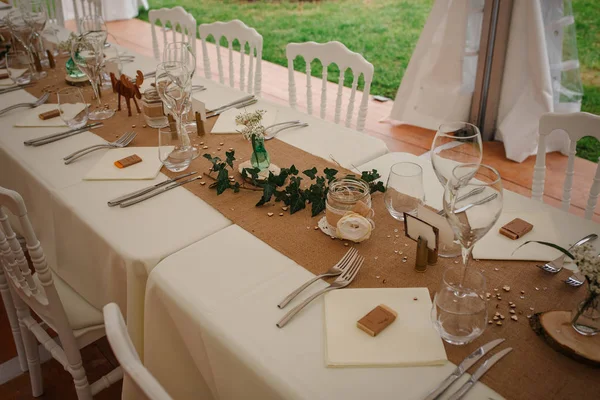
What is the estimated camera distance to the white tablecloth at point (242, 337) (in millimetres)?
963

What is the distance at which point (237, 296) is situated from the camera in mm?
1174

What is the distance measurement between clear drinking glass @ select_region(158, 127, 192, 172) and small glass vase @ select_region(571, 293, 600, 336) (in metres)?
1.13

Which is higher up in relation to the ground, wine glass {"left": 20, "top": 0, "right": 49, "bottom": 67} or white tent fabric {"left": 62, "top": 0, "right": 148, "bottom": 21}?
wine glass {"left": 20, "top": 0, "right": 49, "bottom": 67}

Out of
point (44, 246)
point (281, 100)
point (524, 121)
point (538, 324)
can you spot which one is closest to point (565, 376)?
point (538, 324)

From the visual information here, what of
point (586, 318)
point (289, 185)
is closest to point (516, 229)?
point (586, 318)

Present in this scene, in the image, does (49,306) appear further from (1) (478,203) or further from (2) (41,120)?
(1) (478,203)

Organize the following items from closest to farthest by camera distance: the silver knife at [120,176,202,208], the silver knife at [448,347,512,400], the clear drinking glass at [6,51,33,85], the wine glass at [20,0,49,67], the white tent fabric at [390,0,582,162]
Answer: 1. the silver knife at [448,347,512,400]
2. the silver knife at [120,176,202,208]
3. the clear drinking glass at [6,51,33,85]
4. the wine glass at [20,0,49,67]
5. the white tent fabric at [390,0,582,162]

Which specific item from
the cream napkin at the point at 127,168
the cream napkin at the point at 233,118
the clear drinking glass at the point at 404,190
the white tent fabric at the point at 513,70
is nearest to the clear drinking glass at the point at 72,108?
the cream napkin at the point at 127,168

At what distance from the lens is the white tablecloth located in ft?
3.16

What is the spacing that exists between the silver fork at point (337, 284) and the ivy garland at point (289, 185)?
0.24 metres

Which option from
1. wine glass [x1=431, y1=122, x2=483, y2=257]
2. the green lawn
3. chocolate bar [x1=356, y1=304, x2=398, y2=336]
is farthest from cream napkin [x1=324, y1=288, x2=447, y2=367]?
the green lawn

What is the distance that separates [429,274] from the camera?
1.22 m

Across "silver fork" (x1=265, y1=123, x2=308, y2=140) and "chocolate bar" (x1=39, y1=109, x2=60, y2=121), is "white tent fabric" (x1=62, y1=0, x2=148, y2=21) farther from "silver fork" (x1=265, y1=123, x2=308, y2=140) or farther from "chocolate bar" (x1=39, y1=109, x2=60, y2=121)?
"silver fork" (x1=265, y1=123, x2=308, y2=140)

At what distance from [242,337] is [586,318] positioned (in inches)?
24.9
